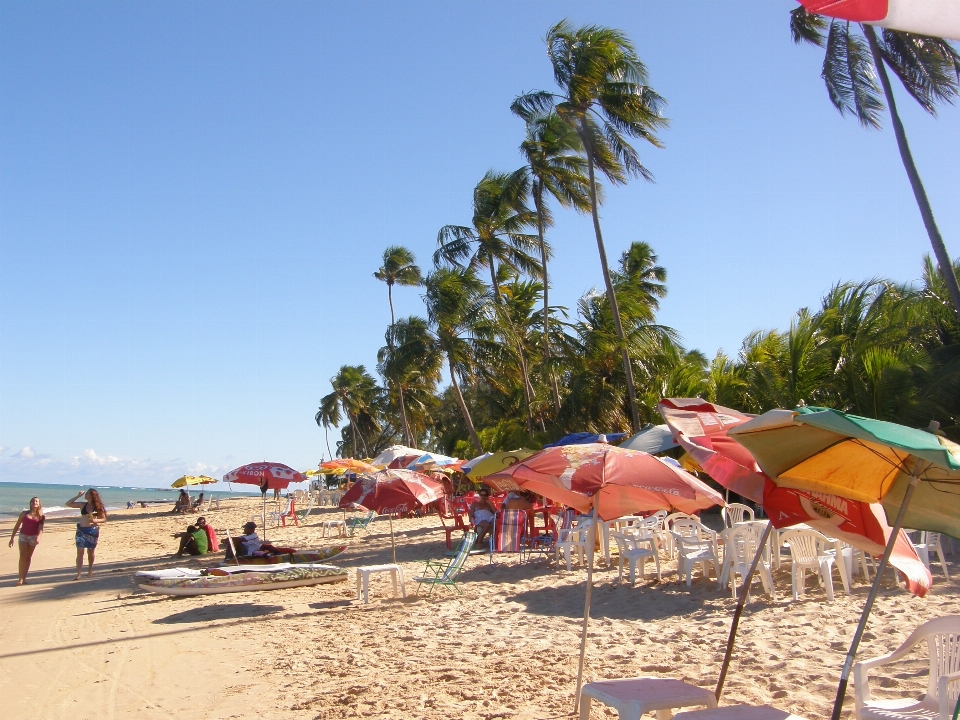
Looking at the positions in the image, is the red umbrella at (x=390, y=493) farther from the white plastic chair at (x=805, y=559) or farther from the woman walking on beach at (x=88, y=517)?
the woman walking on beach at (x=88, y=517)

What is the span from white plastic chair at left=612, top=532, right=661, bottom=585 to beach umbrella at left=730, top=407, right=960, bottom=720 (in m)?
5.75

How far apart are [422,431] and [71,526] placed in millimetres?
23168

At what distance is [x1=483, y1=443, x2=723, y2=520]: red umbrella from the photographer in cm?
507

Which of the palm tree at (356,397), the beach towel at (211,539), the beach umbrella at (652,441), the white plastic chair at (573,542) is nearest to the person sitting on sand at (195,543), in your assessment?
the beach towel at (211,539)

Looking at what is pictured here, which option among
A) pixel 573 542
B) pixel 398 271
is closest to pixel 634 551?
pixel 573 542

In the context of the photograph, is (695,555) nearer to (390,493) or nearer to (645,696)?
(390,493)

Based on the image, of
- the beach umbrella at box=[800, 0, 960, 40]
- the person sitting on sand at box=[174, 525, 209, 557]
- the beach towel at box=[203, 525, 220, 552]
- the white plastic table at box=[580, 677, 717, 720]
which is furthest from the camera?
the beach towel at box=[203, 525, 220, 552]

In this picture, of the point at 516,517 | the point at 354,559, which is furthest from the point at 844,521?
the point at 354,559

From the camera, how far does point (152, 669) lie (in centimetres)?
720

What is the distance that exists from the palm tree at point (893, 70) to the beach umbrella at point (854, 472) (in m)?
11.3

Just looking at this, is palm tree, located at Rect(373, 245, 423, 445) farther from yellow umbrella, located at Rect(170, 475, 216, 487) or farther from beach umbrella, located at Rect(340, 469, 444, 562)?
beach umbrella, located at Rect(340, 469, 444, 562)

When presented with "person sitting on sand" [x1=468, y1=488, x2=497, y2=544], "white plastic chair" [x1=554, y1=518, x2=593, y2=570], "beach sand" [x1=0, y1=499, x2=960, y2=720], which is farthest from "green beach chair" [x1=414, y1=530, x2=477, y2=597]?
"person sitting on sand" [x1=468, y1=488, x2=497, y2=544]

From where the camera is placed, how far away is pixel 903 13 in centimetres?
210

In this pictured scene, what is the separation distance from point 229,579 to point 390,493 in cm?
262
